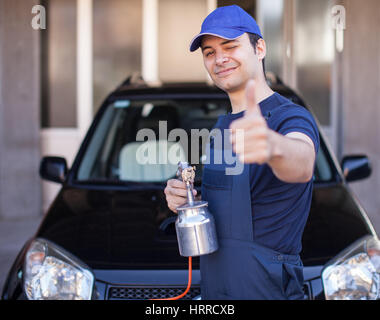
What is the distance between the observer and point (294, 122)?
154cm

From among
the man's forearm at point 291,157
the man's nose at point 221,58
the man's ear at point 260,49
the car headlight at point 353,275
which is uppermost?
the man's ear at point 260,49

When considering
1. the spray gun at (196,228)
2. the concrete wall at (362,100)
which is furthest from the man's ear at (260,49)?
the concrete wall at (362,100)

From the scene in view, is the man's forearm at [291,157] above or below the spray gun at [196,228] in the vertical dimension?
above

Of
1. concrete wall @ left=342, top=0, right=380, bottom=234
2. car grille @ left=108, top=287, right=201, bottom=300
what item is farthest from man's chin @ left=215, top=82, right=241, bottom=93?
concrete wall @ left=342, top=0, right=380, bottom=234

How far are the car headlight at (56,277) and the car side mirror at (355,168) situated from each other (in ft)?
5.74

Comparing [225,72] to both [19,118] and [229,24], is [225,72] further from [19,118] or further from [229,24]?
[19,118]

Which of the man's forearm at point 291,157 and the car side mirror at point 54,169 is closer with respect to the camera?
the man's forearm at point 291,157

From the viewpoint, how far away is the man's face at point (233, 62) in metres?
1.69

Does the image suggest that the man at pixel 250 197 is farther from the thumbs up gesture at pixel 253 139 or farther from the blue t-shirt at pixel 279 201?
the thumbs up gesture at pixel 253 139

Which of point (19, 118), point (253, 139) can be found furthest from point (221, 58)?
point (19, 118)

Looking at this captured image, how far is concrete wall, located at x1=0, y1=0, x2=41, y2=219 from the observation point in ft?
24.6

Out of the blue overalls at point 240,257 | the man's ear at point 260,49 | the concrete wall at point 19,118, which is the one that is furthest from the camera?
the concrete wall at point 19,118

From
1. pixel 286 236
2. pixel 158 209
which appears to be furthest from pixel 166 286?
pixel 286 236

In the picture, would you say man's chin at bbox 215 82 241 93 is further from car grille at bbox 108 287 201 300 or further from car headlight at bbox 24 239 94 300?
car headlight at bbox 24 239 94 300
